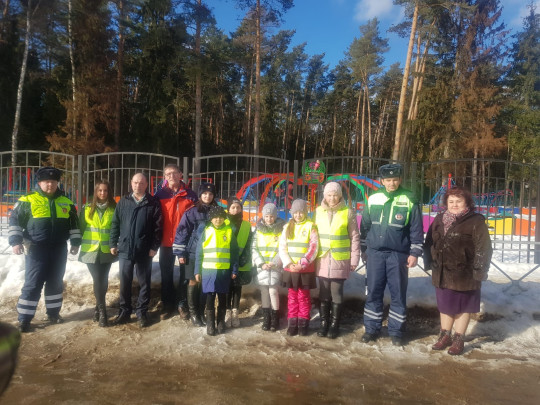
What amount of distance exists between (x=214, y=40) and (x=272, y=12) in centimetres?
837

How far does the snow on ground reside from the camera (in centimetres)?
415

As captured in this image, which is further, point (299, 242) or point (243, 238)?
point (243, 238)

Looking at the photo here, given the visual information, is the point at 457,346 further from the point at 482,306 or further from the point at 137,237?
the point at 137,237

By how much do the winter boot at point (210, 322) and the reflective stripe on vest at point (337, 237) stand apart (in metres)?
1.28

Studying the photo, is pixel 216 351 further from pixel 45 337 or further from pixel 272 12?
pixel 272 12

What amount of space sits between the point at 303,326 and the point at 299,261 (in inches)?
27.2

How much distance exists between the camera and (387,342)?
4.24m

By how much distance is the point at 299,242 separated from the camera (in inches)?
171

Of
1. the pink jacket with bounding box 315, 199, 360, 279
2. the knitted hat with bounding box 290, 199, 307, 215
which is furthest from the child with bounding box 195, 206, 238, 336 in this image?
the pink jacket with bounding box 315, 199, 360, 279

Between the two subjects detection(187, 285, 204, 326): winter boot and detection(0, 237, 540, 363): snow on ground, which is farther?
detection(187, 285, 204, 326): winter boot

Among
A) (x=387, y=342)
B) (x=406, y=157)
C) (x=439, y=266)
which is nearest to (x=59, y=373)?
(x=387, y=342)

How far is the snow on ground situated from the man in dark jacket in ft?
2.66

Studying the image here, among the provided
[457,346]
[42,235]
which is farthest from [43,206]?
[457,346]

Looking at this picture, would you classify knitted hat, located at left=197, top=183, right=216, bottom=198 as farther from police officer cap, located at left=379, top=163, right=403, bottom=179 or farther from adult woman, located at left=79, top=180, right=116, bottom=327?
police officer cap, located at left=379, top=163, right=403, bottom=179
